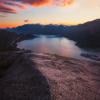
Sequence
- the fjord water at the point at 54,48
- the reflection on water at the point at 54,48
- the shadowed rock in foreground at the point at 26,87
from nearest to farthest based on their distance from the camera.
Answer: the shadowed rock in foreground at the point at 26,87 → the fjord water at the point at 54,48 → the reflection on water at the point at 54,48

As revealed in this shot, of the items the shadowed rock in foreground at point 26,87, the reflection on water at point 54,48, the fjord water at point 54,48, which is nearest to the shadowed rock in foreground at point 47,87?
the shadowed rock in foreground at point 26,87

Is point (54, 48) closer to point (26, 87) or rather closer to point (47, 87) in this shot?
point (26, 87)

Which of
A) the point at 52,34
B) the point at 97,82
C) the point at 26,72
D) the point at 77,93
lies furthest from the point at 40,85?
the point at 52,34

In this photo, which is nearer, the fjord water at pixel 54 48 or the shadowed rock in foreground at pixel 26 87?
the shadowed rock in foreground at pixel 26 87

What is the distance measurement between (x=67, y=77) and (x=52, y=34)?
122 meters

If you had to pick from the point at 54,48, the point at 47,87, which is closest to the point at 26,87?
the point at 47,87

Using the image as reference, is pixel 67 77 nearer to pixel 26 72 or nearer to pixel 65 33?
pixel 26 72

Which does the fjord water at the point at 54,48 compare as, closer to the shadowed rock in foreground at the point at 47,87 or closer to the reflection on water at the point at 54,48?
the reflection on water at the point at 54,48

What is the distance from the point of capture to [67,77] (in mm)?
7031

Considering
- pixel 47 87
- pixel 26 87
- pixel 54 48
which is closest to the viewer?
pixel 47 87

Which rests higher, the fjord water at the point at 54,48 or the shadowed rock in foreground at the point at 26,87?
the shadowed rock in foreground at the point at 26,87

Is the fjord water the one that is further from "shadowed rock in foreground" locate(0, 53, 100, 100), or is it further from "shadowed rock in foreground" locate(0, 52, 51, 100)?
"shadowed rock in foreground" locate(0, 52, 51, 100)

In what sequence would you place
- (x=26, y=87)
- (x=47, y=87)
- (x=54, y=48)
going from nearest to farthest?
1. (x=47, y=87)
2. (x=26, y=87)
3. (x=54, y=48)

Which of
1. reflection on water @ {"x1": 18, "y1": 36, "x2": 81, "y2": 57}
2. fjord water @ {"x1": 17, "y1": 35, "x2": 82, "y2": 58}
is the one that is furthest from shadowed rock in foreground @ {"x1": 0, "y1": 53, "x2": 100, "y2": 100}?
reflection on water @ {"x1": 18, "y1": 36, "x2": 81, "y2": 57}
